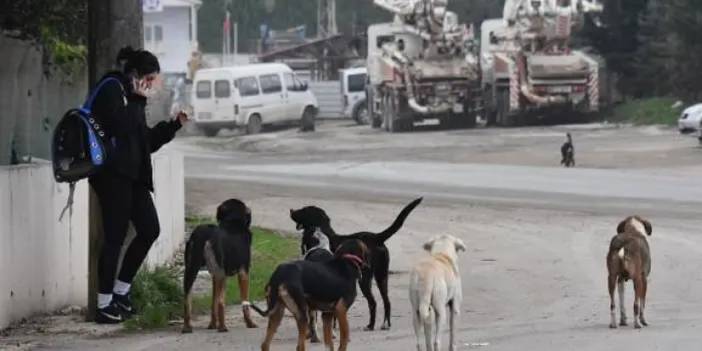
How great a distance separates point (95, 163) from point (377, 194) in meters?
14.8

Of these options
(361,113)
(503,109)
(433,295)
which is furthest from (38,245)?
(361,113)

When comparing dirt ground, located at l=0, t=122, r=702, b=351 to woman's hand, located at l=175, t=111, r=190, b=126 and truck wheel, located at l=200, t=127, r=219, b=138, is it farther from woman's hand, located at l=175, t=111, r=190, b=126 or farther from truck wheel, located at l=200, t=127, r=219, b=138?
truck wheel, located at l=200, t=127, r=219, b=138

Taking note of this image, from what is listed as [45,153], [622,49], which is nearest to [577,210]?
[45,153]

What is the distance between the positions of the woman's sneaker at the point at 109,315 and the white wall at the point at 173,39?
73082 mm

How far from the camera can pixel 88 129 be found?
35.7ft

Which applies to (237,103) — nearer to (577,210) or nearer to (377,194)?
(377,194)

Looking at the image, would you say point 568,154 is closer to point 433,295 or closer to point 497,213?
point 497,213

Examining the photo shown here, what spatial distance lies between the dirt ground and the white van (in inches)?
206

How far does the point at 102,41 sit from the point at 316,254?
2.41 m

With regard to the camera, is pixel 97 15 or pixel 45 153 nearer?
pixel 97 15

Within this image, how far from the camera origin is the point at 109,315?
36.9 ft

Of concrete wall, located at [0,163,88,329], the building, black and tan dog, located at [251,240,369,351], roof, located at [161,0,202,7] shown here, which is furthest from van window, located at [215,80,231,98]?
black and tan dog, located at [251,240,369,351]

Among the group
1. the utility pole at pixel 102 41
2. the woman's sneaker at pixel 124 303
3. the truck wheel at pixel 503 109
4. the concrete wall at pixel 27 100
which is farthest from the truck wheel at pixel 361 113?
the woman's sneaker at pixel 124 303

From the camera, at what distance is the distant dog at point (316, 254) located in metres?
10.5
